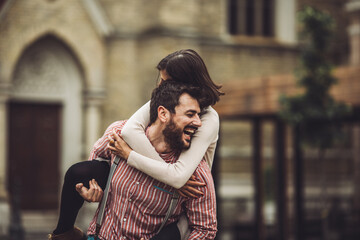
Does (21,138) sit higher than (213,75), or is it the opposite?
(213,75)

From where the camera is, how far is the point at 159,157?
3.11 metres

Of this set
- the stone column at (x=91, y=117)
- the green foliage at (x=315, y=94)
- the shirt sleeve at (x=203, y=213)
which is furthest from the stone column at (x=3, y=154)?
the shirt sleeve at (x=203, y=213)

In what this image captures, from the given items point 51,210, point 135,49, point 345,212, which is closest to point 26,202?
point 51,210

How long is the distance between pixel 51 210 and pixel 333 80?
8.40 metres

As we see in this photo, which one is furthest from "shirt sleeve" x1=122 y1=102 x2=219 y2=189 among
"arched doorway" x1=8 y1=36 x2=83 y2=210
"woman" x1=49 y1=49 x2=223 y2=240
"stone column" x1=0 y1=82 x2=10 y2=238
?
"arched doorway" x1=8 y1=36 x2=83 y2=210

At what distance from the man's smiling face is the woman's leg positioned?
1.16 feet

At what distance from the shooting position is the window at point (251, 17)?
18062mm

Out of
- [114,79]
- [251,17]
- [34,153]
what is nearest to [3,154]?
[34,153]

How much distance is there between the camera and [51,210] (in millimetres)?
15789

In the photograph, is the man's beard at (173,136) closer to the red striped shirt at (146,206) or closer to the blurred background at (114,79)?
the red striped shirt at (146,206)

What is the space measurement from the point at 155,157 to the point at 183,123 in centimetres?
21

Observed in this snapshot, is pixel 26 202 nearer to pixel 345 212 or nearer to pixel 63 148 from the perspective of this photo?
pixel 63 148

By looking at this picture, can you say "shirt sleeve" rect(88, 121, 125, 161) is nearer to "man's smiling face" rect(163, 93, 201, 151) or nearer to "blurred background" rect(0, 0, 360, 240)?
"man's smiling face" rect(163, 93, 201, 151)

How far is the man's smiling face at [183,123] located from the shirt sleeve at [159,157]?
0.19 ft
